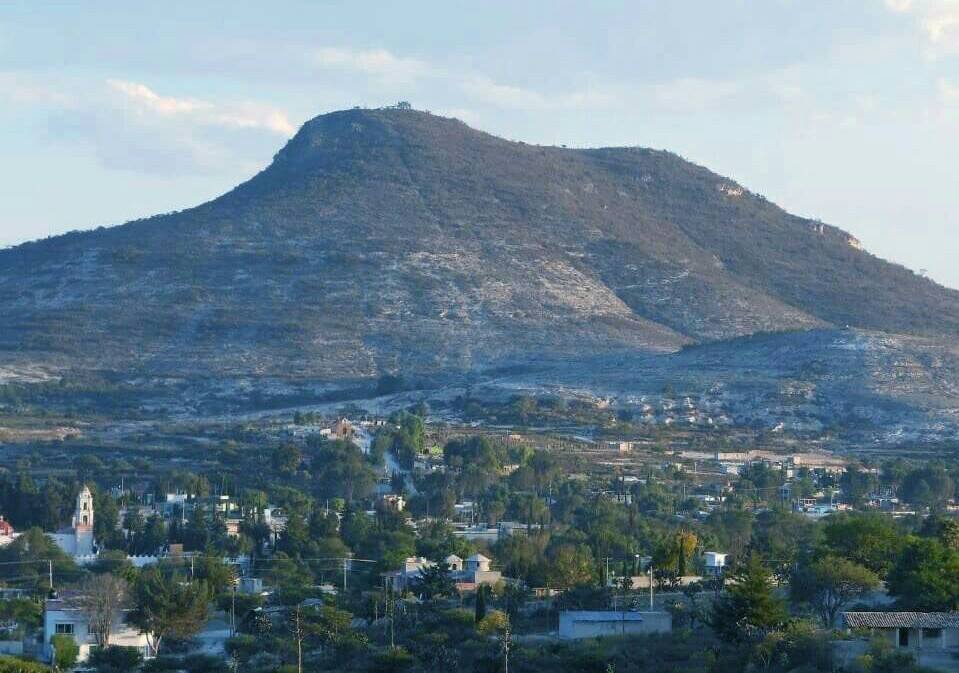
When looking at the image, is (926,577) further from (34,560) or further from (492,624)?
(34,560)

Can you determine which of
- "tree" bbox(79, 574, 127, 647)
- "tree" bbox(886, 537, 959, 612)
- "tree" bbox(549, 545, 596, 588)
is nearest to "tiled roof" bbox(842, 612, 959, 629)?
"tree" bbox(886, 537, 959, 612)

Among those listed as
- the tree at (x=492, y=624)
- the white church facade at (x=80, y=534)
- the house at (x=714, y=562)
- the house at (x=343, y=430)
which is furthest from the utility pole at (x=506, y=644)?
the house at (x=343, y=430)

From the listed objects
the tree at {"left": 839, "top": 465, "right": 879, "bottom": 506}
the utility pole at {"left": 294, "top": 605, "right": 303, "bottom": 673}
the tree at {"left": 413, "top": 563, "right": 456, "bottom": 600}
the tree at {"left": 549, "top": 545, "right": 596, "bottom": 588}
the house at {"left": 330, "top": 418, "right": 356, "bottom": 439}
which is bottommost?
the utility pole at {"left": 294, "top": 605, "right": 303, "bottom": 673}

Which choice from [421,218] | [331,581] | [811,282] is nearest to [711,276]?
[811,282]

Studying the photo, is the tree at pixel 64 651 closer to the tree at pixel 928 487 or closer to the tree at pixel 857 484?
the tree at pixel 928 487

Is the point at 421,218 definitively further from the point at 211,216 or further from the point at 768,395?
the point at 768,395

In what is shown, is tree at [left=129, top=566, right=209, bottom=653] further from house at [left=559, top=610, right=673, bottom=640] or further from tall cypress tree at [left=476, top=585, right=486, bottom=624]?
house at [left=559, top=610, right=673, bottom=640]
